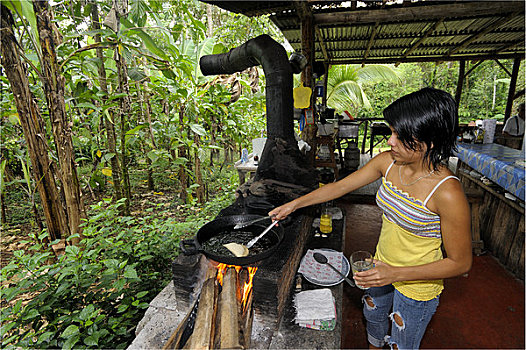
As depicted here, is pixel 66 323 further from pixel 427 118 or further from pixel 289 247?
pixel 427 118

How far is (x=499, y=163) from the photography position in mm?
3656

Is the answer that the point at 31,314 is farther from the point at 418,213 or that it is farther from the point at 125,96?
the point at 125,96

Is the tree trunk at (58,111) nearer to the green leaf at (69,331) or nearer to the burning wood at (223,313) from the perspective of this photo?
the green leaf at (69,331)

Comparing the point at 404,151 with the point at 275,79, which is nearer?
the point at 404,151

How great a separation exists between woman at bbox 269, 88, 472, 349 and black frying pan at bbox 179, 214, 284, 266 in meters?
0.75

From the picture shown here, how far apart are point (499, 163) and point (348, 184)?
118 inches

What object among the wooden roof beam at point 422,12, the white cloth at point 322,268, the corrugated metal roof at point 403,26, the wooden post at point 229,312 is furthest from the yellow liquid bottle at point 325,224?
the wooden roof beam at point 422,12

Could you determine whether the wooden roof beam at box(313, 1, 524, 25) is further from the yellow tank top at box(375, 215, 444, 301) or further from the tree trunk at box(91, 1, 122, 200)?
the yellow tank top at box(375, 215, 444, 301)

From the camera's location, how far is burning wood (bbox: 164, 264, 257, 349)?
1609 mm

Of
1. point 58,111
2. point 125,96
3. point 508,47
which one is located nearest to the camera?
point 58,111

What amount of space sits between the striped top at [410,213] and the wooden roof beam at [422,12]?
12.0ft

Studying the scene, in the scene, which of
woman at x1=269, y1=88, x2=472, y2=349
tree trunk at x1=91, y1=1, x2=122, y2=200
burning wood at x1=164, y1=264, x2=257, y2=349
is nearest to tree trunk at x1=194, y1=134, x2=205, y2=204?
tree trunk at x1=91, y1=1, x2=122, y2=200

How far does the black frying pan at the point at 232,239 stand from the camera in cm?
191

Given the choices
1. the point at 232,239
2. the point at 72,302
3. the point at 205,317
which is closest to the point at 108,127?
the point at 72,302
